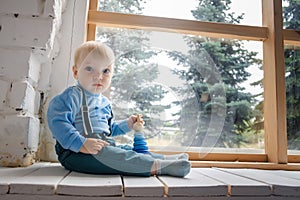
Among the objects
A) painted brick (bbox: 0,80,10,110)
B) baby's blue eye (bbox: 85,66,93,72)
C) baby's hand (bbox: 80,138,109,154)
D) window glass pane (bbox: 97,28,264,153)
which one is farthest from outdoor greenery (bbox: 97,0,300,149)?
painted brick (bbox: 0,80,10,110)

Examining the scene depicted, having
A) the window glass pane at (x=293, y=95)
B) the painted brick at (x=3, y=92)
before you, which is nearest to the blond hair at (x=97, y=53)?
the painted brick at (x=3, y=92)

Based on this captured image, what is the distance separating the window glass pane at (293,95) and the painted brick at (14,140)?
1.09 m

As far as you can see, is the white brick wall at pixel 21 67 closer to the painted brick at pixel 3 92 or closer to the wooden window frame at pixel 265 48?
the painted brick at pixel 3 92

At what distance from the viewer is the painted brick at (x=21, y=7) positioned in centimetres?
100

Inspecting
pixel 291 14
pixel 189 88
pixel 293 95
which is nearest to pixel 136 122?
pixel 189 88

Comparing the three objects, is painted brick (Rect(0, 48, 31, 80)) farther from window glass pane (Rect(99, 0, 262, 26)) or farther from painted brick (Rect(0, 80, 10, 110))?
window glass pane (Rect(99, 0, 262, 26))

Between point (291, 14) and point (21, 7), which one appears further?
point (291, 14)

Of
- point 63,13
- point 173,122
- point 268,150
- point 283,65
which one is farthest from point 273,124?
point 63,13

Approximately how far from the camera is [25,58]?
98 cm

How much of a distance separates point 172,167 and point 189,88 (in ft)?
1.12

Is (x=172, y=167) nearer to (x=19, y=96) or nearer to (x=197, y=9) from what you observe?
(x=19, y=96)

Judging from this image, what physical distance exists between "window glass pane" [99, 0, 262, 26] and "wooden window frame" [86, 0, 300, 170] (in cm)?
4

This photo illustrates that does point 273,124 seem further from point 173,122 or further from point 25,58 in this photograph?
point 25,58

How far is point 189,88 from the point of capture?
106cm
